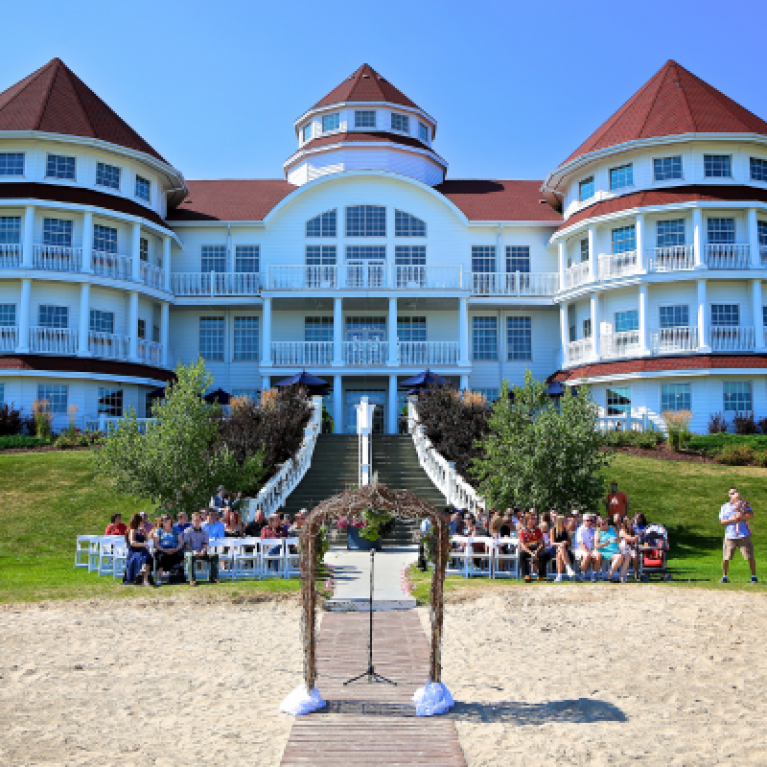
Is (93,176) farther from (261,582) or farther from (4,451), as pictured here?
(261,582)

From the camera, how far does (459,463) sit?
2255 cm

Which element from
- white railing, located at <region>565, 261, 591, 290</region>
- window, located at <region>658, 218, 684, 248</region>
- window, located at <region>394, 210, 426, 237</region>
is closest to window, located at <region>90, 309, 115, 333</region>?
window, located at <region>394, 210, 426, 237</region>

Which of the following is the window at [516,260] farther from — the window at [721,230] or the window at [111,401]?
the window at [111,401]

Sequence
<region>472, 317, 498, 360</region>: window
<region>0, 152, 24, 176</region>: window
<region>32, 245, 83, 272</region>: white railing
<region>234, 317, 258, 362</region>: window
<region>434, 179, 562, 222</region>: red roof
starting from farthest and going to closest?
<region>434, 179, 562, 222</region>: red roof, <region>472, 317, 498, 360</region>: window, <region>234, 317, 258, 362</region>: window, <region>0, 152, 24, 176</region>: window, <region>32, 245, 83, 272</region>: white railing

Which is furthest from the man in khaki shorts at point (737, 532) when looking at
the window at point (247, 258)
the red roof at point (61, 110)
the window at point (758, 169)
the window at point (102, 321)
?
the red roof at point (61, 110)

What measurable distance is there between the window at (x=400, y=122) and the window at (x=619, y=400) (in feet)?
51.7

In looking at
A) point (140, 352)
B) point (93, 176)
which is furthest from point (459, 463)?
point (93, 176)

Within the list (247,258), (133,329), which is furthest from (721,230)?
(133,329)

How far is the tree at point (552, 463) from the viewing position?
17656mm

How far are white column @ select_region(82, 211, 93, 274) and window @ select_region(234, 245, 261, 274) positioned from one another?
6199 mm

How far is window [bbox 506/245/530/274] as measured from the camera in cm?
3544

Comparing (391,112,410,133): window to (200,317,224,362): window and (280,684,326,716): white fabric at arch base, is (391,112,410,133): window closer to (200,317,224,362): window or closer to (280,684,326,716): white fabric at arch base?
(200,317,224,362): window

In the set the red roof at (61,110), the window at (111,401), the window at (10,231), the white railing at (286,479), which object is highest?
the red roof at (61,110)

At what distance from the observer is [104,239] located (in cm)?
3212
